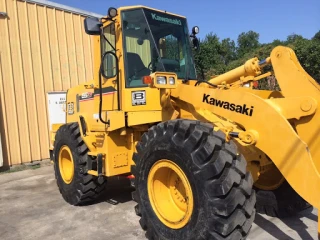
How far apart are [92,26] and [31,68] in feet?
18.0

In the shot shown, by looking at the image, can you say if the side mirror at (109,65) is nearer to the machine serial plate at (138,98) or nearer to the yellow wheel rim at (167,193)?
the machine serial plate at (138,98)

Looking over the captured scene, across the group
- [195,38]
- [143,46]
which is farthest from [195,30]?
[143,46]

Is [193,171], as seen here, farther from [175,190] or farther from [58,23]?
[58,23]

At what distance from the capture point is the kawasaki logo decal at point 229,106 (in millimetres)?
3152

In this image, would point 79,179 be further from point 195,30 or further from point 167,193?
point 195,30

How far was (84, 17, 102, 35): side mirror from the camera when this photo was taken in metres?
4.26

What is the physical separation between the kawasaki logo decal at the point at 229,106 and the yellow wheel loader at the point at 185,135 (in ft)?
0.03

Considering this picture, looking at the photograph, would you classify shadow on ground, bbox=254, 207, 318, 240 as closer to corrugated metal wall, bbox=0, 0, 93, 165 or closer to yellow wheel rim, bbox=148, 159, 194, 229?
yellow wheel rim, bbox=148, 159, 194, 229

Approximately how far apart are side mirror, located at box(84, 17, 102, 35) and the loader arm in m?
Result: 1.70

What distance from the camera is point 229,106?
3.33m

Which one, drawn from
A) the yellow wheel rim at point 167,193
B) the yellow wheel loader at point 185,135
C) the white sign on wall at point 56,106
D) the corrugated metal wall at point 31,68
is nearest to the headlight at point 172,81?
the yellow wheel loader at point 185,135

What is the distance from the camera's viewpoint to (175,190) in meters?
3.58

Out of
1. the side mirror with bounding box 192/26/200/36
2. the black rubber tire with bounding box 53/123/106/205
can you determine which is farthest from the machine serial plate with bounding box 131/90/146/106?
the side mirror with bounding box 192/26/200/36

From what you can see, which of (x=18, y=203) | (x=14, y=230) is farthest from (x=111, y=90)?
(x=18, y=203)
